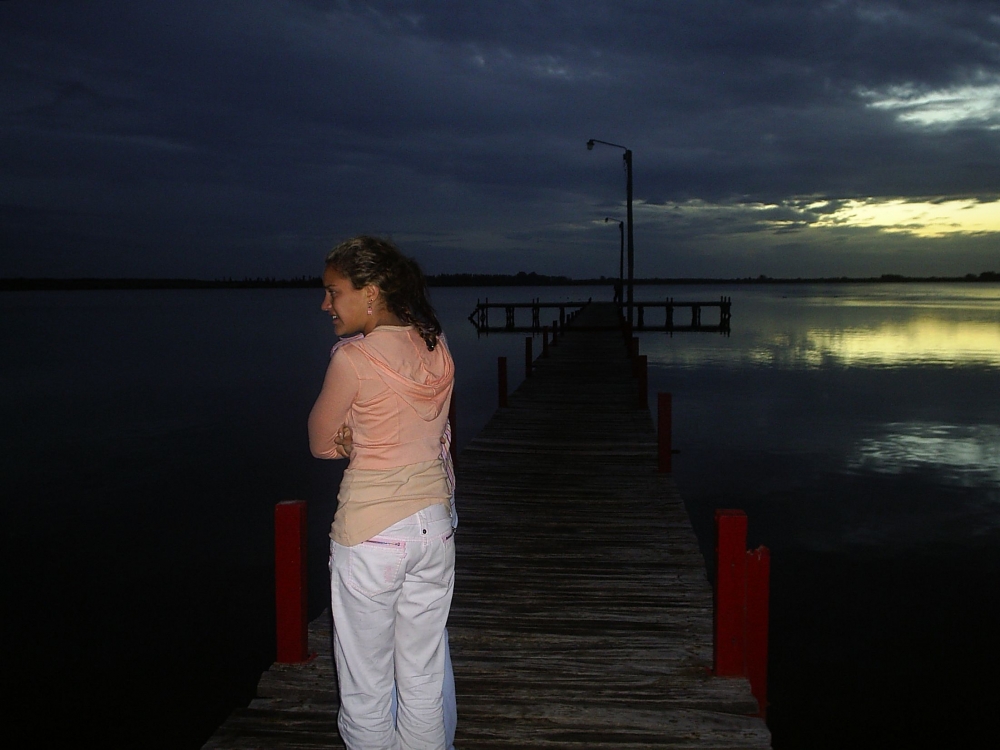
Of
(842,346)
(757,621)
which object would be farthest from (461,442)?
(842,346)

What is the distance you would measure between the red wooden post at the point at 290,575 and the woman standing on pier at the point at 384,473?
1712 millimetres

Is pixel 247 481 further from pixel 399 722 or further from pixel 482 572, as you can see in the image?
pixel 399 722

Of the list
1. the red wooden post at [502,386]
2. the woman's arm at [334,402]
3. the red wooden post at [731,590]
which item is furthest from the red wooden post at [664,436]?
the woman's arm at [334,402]

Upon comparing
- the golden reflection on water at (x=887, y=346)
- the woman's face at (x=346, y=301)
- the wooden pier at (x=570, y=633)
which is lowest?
the golden reflection on water at (x=887, y=346)

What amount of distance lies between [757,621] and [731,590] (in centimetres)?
26

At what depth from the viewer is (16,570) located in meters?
10.9

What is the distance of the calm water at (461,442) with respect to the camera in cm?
777

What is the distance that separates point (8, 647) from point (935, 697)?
9890 mm

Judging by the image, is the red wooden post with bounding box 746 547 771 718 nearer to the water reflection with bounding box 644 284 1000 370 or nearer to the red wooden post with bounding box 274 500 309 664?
the red wooden post with bounding box 274 500 309 664

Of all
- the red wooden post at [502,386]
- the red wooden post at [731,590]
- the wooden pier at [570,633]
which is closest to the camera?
the wooden pier at [570,633]

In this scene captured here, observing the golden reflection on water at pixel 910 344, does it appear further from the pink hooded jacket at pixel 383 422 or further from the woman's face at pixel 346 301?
the woman's face at pixel 346 301

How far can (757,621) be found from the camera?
4.13m

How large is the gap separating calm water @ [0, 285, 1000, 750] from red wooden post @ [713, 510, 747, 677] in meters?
3.97

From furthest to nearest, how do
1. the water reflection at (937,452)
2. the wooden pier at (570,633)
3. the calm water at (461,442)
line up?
1. the water reflection at (937,452)
2. the calm water at (461,442)
3. the wooden pier at (570,633)
